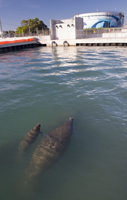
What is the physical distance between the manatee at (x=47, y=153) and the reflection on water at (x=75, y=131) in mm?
200

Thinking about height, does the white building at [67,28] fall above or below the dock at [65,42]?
above

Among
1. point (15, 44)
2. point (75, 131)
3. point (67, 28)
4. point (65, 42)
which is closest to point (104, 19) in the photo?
point (67, 28)

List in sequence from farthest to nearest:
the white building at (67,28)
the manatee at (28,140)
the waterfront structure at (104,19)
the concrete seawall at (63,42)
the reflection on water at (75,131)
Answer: the waterfront structure at (104,19) < the white building at (67,28) < the concrete seawall at (63,42) < the manatee at (28,140) < the reflection on water at (75,131)

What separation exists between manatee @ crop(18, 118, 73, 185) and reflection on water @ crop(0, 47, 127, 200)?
7.9 inches

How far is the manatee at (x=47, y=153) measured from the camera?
187 inches

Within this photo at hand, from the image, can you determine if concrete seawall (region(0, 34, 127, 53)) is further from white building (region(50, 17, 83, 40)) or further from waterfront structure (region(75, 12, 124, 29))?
waterfront structure (region(75, 12, 124, 29))

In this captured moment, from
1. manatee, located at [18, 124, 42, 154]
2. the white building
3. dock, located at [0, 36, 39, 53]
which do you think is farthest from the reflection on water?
the white building

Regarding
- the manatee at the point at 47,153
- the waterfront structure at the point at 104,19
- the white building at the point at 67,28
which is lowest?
the manatee at the point at 47,153

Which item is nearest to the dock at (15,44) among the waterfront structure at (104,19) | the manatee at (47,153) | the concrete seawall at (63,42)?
the concrete seawall at (63,42)

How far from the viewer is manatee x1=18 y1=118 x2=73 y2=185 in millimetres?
4761

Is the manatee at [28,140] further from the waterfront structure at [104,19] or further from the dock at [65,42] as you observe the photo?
the waterfront structure at [104,19]

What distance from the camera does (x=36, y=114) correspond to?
326 inches

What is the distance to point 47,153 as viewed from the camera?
521 centimetres

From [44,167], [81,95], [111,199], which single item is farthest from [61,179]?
[81,95]
